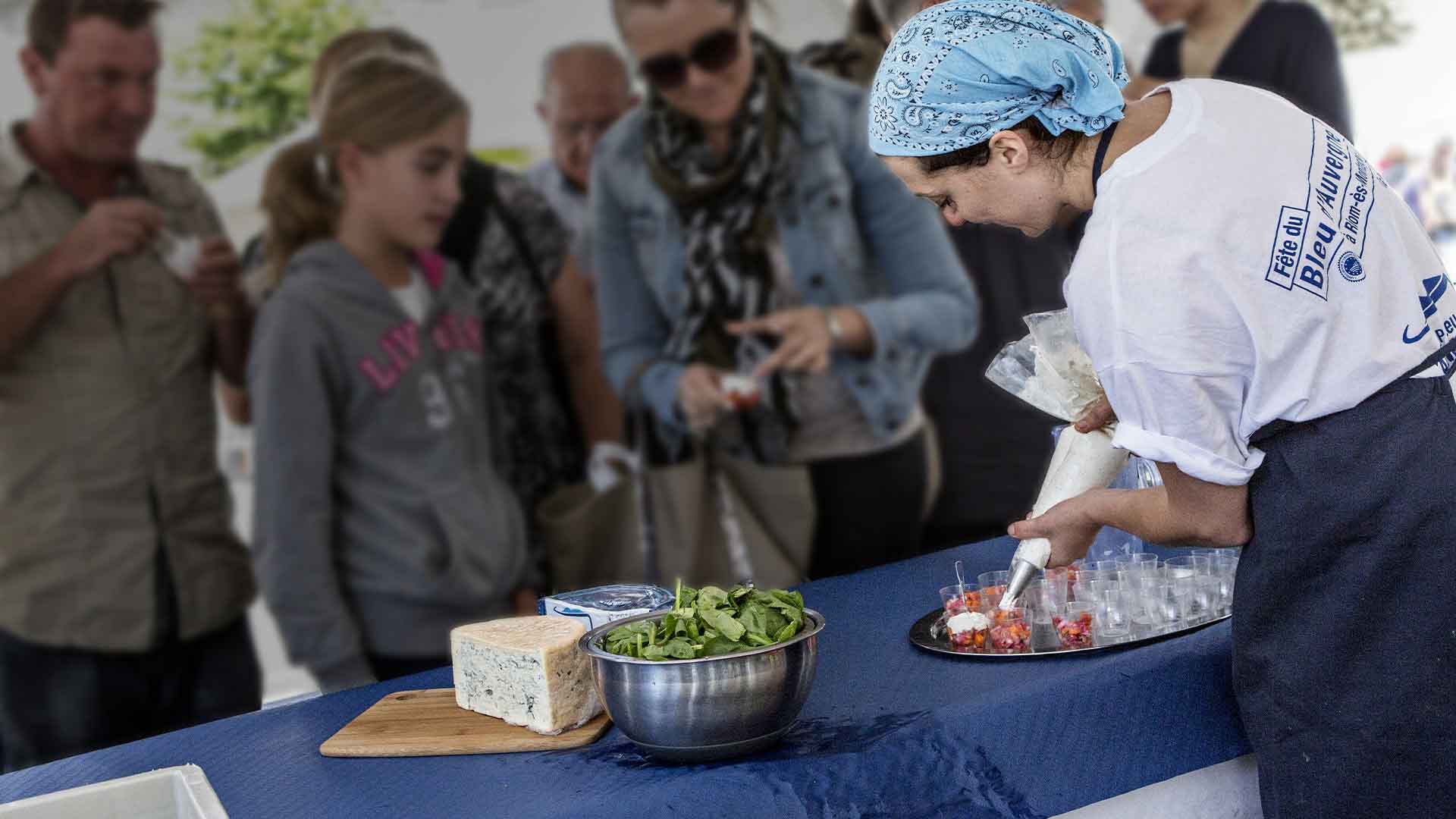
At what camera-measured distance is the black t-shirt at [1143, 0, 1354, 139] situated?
4.18 meters

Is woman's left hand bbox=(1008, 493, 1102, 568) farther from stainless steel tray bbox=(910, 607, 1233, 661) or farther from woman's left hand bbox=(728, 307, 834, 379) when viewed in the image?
woman's left hand bbox=(728, 307, 834, 379)

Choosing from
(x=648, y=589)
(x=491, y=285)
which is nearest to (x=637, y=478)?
(x=491, y=285)

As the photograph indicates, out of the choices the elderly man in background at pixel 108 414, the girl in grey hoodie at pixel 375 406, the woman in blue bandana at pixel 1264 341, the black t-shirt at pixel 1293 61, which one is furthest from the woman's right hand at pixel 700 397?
the woman in blue bandana at pixel 1264 341

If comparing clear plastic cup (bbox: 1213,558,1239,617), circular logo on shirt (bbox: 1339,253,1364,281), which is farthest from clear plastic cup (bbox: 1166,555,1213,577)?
circular logo on shirt (bbox: 1339,253,1364,281)

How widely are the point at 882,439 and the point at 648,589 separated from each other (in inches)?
92.0

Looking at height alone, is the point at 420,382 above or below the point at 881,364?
above

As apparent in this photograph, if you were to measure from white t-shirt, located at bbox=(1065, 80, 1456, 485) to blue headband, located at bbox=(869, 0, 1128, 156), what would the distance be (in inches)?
3.5

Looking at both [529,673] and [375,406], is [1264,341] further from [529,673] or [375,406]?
[375,406]

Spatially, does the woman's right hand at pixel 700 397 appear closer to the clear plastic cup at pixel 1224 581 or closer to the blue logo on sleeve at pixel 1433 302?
the clear plastic cup at pixel 1224 581

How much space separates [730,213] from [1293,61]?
6.12 ft

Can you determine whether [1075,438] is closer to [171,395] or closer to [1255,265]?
[1255,265]

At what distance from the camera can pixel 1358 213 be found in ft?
4.93

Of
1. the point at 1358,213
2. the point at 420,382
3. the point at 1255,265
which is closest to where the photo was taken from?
the point at 1255,265

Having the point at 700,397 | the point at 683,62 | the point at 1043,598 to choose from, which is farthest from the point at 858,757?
the point at 683,62
